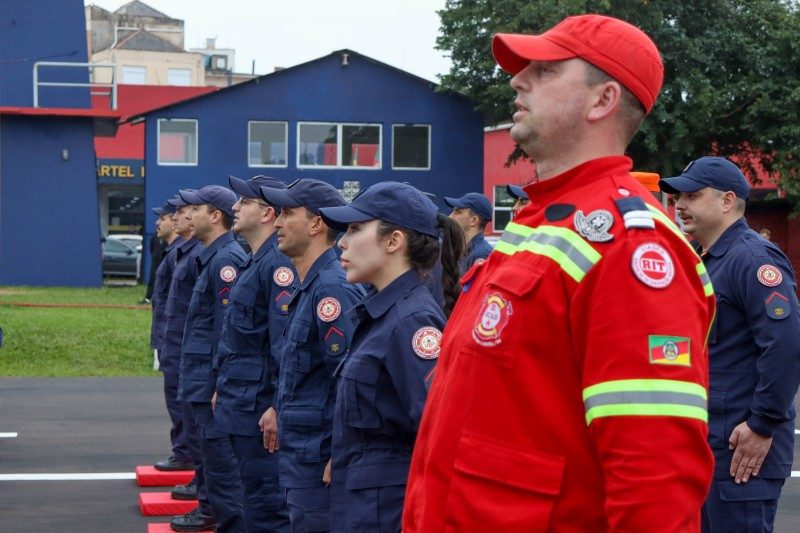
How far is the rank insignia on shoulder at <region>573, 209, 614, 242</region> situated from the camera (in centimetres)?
240

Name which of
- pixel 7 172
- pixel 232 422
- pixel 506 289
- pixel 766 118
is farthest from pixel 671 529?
pixel 766 118

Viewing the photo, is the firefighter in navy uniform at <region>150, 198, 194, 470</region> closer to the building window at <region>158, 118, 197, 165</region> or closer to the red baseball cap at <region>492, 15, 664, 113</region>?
the red baseball cap at <region>492, 15, 664, 113</region>

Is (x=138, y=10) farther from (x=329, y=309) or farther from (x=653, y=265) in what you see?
(x=653, y=265)

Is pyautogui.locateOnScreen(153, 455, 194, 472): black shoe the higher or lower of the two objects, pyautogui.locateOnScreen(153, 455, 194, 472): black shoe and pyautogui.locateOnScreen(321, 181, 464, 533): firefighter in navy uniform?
the lower

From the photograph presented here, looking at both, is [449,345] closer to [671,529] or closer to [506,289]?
[506,289]

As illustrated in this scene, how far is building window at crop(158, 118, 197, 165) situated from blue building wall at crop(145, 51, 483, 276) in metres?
0.20

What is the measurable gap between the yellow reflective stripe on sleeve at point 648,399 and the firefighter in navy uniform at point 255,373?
404cm

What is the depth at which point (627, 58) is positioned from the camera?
101 inches

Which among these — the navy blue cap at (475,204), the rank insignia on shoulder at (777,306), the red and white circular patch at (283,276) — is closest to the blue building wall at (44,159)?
the navy blue cap at (475,204)

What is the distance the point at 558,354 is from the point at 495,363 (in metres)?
0.13

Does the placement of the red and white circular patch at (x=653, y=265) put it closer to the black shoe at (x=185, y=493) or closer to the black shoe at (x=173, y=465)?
the black shoe at (x=185, y=493)

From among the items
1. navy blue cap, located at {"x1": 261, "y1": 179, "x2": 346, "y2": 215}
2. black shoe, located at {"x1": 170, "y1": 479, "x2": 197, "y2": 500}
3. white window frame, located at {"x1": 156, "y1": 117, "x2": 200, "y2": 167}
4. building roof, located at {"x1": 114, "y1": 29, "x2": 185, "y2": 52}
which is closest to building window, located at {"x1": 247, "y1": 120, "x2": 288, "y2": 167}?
white window frame, located at {"x1": 156, "y1": 117, "x2": 200, "y2": 167}

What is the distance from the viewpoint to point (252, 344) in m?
6.61

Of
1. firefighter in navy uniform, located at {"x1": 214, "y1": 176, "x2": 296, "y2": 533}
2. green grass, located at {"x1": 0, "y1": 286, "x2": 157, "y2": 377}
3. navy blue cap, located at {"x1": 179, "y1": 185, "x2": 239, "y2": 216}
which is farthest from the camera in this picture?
green grass, located at {"x1": 0, "y1": 286, "x2": 157, "y2": 377}
